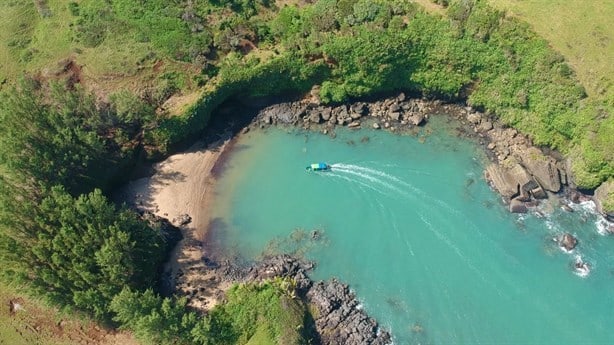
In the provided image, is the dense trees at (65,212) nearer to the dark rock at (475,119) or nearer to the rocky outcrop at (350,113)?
the rocky outcrop at (350,113)

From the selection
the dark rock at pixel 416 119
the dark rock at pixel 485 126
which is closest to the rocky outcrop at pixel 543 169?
the dark rock at pixel 485 126

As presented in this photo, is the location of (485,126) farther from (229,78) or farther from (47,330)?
(47,330)

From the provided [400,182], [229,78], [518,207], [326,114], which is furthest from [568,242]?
[229,78]

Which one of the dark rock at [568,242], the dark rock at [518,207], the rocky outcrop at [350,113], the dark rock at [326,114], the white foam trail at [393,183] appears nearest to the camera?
the dark rock at [568,242]

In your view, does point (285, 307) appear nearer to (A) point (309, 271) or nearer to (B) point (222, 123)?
(A) point (309, 271)

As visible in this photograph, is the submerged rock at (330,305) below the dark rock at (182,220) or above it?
below

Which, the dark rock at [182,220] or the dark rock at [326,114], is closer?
the dark rock at [182,220]

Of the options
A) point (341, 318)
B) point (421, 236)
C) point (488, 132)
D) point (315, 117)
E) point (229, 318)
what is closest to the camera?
point (229, 318)
